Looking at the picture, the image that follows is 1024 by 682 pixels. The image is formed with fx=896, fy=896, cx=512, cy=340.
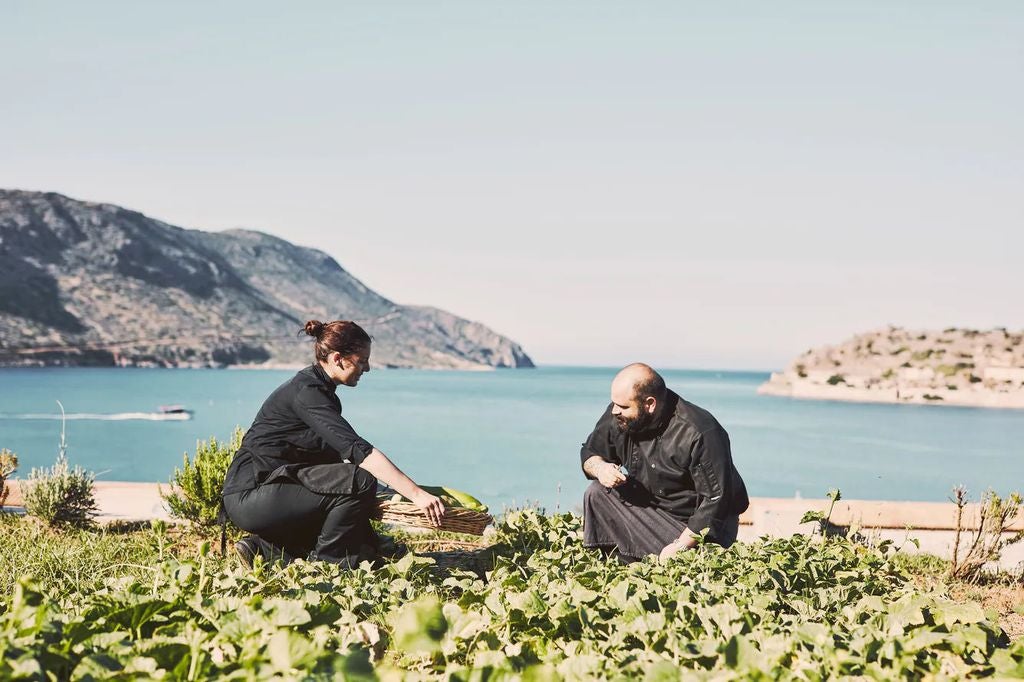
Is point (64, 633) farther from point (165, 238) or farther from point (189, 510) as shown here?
point (165, 238)

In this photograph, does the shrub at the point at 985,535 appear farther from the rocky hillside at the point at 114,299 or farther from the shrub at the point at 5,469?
the rocky hillside at the point at 114,299

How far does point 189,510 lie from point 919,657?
5.10 meters

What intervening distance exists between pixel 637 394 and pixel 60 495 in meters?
4.49

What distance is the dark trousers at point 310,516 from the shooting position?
462 cm

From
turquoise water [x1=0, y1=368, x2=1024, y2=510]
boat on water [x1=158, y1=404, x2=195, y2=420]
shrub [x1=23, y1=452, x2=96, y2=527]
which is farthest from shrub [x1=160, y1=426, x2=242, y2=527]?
boat on water [x1=158, y1=404, x2=195, y2=420]

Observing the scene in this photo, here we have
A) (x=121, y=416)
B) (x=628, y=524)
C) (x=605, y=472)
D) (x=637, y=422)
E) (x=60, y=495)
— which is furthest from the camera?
(x=121, y=416)

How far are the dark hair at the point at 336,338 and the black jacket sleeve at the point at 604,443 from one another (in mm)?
1442

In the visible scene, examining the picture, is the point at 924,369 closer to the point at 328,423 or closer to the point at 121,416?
the point at 121,416

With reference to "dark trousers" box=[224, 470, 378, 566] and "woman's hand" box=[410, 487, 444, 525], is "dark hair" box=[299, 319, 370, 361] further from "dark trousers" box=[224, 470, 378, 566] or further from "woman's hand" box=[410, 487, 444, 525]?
"woman's hand" box=[410, 487, 444, 525]

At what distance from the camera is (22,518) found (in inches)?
269

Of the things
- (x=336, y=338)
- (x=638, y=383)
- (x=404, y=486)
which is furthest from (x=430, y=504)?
(x=638, y=383)

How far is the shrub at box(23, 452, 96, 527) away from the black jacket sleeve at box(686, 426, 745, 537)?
179 inches

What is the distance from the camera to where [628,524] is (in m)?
5.04

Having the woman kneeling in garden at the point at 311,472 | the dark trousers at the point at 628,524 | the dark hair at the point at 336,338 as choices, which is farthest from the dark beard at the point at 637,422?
the dark hair at the point at 336,338
